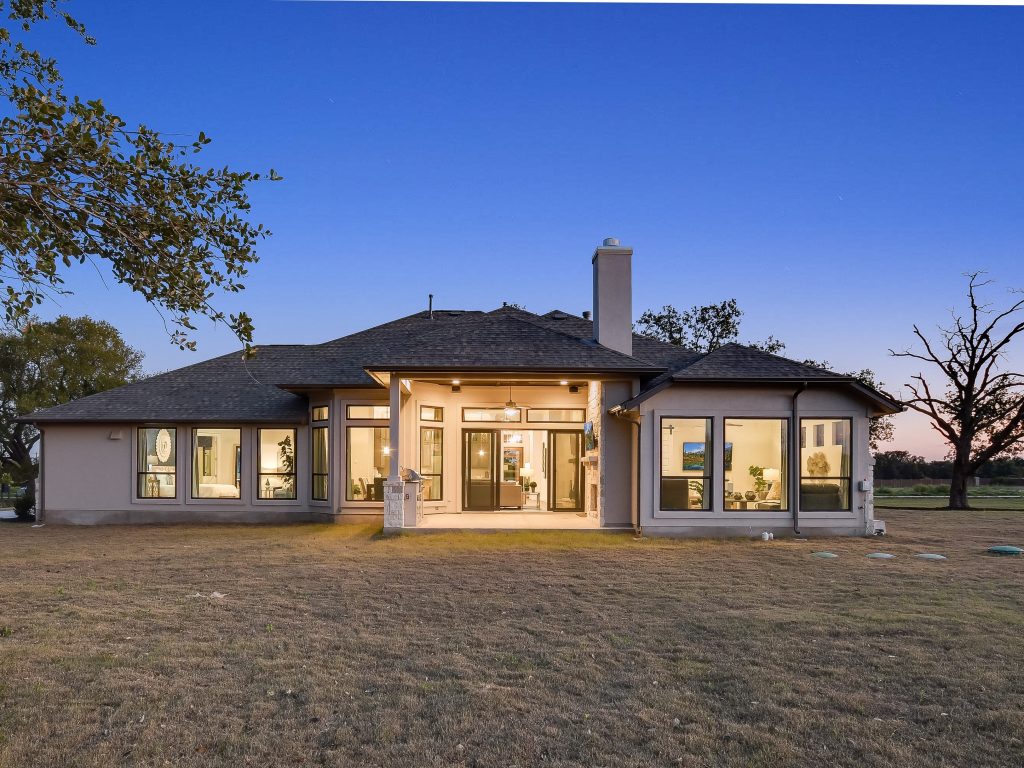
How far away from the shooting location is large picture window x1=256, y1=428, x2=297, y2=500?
1521 centimetres

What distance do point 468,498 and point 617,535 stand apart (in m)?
4.29

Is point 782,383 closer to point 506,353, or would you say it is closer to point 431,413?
point 506,353

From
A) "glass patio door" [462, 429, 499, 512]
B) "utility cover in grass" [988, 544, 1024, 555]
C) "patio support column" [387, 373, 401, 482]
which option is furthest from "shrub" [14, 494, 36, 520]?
"utility cover in grass" [988, 544, 1024, 555]

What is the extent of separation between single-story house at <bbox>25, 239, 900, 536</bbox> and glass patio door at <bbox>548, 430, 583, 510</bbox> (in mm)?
47

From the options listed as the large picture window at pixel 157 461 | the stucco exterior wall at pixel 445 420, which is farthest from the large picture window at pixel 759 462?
the large picture window at pixel 157 461

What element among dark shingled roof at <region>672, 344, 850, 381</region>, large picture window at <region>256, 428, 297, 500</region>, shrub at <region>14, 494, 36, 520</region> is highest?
dark shingled roof at <region>672, 344, 850, 381</region>

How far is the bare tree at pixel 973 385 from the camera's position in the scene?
24031 mm

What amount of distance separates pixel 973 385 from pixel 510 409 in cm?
2001

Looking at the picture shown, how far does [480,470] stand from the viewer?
610 inches

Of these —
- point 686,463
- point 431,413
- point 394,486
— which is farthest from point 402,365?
point 686,463

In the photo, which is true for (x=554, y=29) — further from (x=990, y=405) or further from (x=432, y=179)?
(x=990, y=405)

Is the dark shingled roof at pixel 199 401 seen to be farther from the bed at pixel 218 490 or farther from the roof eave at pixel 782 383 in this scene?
the roof eave at pixel 782 383

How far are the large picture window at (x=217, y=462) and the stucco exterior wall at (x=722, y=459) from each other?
9.22 meters

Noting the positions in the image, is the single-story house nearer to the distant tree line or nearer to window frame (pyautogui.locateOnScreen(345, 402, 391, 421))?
window frame (pyautogui.locateOnScreen(345, 402, 391, 421))
